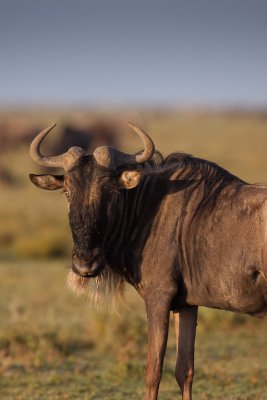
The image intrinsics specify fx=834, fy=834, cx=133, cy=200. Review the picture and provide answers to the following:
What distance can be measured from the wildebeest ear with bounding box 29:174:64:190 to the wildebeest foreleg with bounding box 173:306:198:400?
1612mm

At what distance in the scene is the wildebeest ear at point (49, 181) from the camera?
7254 millimetres

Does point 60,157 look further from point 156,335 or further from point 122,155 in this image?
point 156,335

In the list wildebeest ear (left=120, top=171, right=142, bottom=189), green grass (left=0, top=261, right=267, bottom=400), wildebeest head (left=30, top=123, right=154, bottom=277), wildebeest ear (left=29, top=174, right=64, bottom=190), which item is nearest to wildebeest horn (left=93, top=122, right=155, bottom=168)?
wildebeest head (left=30, top=123, right=154, bottom=277)

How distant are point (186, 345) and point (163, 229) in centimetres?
122

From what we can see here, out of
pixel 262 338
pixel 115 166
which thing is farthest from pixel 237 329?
pixel 115 166

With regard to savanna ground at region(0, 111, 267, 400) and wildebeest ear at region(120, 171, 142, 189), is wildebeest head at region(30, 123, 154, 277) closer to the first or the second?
wildebeest ear at region(120, 171, 142, 189)

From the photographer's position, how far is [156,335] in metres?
7.07

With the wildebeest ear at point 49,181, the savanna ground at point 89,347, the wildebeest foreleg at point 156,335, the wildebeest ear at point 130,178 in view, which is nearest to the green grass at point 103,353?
the savanna ground at point 89,347

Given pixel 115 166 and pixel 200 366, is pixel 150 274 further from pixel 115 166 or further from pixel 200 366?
pixel 200 366

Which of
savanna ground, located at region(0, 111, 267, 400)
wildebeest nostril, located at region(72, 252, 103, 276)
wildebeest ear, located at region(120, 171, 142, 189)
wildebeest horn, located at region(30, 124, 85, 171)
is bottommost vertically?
savanna ground, located at region(0, 111, 267, 400)

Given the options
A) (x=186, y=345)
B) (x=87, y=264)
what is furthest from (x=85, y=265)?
(x=186, y=345)

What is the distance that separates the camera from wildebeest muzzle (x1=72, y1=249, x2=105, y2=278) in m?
6.84

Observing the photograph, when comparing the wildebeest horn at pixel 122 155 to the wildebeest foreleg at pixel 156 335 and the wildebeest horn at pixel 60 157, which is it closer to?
the wildebeest horn at pixel 60 157

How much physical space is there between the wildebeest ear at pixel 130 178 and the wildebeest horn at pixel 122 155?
12 centimetres
